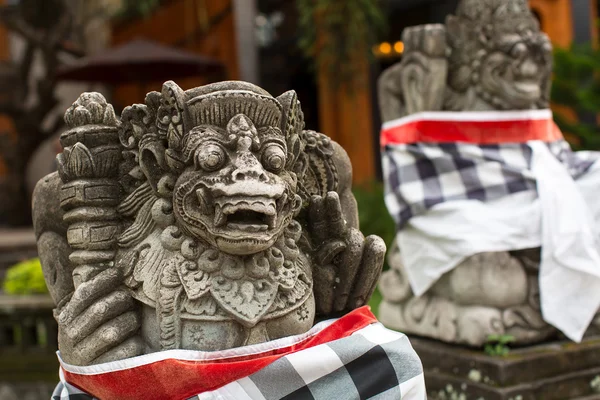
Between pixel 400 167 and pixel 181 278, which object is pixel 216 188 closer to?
pixel 181 278

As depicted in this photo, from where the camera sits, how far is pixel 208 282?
5.47 feet

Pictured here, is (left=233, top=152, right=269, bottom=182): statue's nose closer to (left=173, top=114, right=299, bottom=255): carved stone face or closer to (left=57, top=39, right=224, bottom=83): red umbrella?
(left=173, top=114, right=299, bottom=255): carved stone face

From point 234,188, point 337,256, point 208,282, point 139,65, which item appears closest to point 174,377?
point 208,282

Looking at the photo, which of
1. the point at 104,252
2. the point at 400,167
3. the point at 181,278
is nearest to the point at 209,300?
the point at 181,278

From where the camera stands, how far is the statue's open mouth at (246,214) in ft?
5.21

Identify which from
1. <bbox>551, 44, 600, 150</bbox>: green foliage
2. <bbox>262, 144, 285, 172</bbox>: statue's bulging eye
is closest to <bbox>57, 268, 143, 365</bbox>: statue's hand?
<bbox>262, 144, 285, 172</bbox>: statue's bulging eye

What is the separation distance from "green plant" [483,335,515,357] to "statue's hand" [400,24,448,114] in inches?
44.1

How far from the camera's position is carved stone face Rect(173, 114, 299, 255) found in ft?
5.25

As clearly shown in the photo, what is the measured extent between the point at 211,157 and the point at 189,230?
21 centimetres

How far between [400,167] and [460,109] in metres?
0.41

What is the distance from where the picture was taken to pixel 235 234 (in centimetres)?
161

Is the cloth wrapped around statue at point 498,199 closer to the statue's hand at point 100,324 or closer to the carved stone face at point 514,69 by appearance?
the carved stone face at point 514,69

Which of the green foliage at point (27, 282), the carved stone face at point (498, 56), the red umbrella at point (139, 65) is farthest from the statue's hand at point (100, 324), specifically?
the red umbrella at point (139, 65)

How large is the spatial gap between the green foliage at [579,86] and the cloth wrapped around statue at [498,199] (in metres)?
2.61
